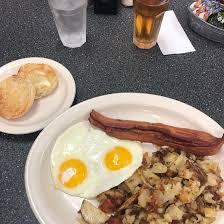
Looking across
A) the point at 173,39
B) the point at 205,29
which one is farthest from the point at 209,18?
the point at 173,39

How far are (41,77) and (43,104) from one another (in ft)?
0.33

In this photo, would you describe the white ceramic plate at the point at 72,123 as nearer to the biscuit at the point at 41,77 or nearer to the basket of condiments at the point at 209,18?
the biscuit at the point at 41,77

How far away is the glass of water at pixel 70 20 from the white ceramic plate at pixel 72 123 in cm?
42

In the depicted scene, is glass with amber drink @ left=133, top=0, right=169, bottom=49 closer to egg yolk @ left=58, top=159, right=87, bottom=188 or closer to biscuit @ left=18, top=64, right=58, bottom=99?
biscuit @ left=18, top=64, right=58, bottom=99

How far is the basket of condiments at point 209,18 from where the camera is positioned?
1337 mm

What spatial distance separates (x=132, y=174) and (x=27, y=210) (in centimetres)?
34

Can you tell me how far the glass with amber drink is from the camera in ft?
3.95

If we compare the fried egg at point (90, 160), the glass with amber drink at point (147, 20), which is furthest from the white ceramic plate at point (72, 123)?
the glass with amber drink at point (147, 20)

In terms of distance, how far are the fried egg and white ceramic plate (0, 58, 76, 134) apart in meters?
0.10

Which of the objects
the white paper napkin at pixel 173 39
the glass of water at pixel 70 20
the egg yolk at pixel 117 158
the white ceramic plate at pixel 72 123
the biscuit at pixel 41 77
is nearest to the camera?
the white ceramic plate at pixel 72 123

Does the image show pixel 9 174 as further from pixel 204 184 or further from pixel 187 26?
pixel 187 26

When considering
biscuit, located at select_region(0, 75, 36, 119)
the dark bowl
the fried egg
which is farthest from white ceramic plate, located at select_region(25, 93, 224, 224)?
the dark bowl

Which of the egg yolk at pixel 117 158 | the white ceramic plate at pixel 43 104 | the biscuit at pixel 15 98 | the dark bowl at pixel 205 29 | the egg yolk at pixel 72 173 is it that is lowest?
the egg yolk at pixel 72 173

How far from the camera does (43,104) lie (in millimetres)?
1130
